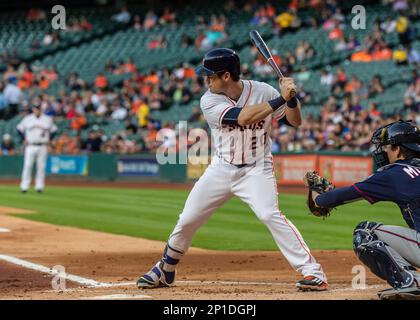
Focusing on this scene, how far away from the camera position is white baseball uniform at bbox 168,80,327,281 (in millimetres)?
6828

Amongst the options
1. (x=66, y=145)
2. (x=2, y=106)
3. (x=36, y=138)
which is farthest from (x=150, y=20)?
(x=36, y=138)

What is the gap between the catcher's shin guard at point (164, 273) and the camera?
721 cm

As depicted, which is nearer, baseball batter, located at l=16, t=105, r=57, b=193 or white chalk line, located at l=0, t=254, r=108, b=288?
white chalk line, located at l=0, t=254, r=108, b=288

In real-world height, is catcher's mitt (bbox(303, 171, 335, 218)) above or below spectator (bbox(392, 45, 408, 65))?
below

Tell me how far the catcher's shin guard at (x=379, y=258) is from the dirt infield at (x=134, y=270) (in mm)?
339

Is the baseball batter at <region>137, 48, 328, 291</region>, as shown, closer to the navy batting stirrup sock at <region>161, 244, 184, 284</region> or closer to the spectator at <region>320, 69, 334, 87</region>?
the navy batting stirrup sock at <region>161, 244, 184, 284</region>

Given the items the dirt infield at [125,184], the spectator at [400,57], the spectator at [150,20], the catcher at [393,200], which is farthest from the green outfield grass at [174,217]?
the spectator at [150,20]

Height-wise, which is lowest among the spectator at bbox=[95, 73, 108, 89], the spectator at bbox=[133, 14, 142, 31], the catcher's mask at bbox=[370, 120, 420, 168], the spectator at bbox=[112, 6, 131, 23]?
the catcher's mask at bbox=[370, 120, 420, 168]

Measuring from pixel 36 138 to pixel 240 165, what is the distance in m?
13.4

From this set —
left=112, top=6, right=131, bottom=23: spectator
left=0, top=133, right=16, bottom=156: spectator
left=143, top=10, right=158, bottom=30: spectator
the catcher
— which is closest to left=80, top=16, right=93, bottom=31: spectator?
left=112, top=6, right=131, bottom=23: spectator

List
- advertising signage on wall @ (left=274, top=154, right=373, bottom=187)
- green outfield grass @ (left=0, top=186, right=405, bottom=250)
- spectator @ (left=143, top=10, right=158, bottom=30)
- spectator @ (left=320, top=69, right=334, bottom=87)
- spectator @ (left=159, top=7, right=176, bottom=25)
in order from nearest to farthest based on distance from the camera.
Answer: green outfield grass @ (left=0, top=186, right=405, bottom=250) → advertising signage on wall @ (left=274, top=154, right=373, bottom=187) → spectator @ (left=320, top=69, right=334, bottom=87) → spectator @ (left=159, top=7, right=176, bottom=25) → spectator @ (left=143, top=10, right=158, bottom=30)

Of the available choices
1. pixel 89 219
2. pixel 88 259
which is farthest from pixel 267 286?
pixel 89 219
